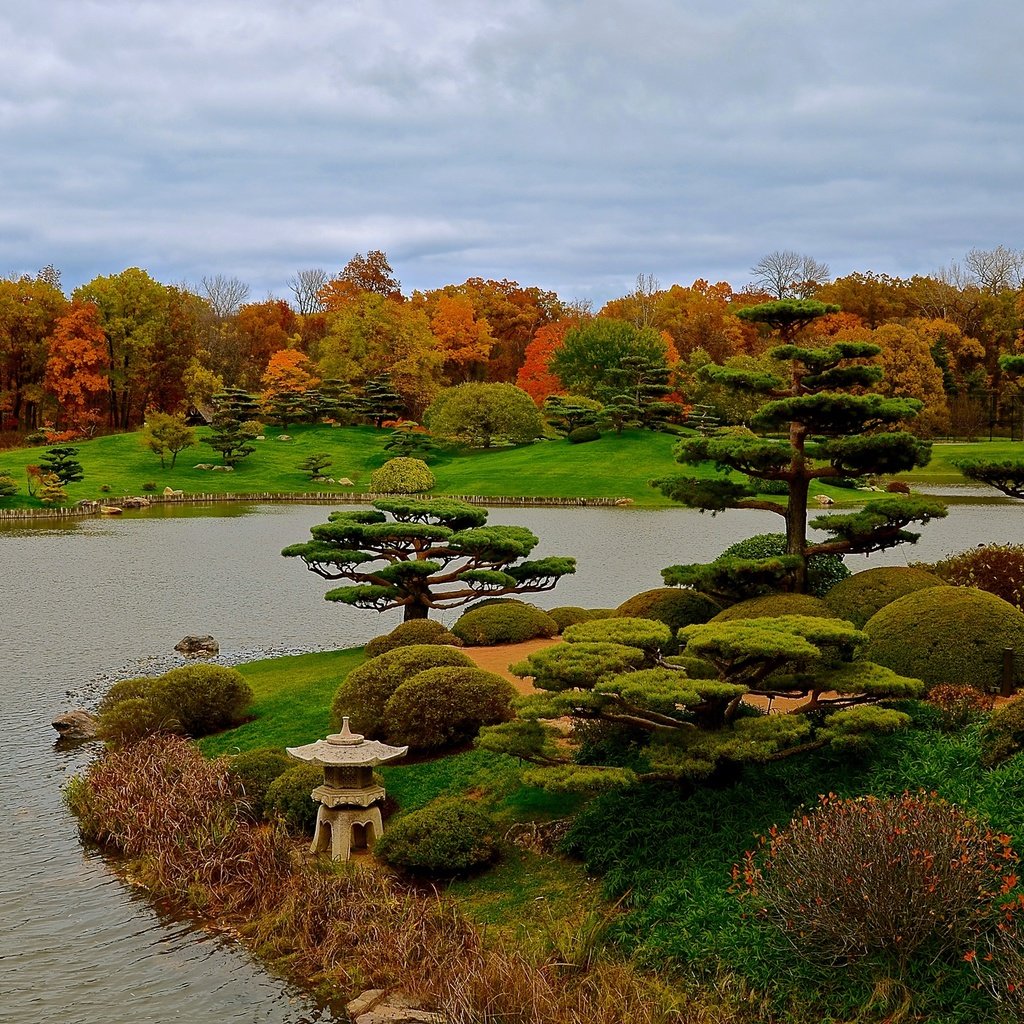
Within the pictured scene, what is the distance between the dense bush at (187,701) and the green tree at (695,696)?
6382mm

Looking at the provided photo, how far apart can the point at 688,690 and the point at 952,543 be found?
30.1m

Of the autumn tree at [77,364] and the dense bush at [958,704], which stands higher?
the autumn tree at [77,364]

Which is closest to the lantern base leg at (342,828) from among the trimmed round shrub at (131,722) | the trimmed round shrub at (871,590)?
the trimmed round shrub at (131,722)

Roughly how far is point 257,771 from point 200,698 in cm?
310

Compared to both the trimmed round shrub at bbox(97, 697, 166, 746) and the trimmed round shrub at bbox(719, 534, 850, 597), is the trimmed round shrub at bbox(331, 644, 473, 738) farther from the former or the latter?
the trimmed round shrub at bbox(719, 534, 850, 597)

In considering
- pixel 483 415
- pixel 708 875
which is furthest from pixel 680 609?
pixel 483 415

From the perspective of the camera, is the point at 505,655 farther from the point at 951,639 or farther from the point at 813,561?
the point at 951,639

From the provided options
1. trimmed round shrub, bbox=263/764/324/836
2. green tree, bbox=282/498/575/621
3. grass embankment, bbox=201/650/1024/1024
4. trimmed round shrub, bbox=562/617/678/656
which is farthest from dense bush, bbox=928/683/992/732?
green tree, bbox=282/498/575/621

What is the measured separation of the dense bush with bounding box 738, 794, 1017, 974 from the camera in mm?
7586

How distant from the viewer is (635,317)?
304 feet

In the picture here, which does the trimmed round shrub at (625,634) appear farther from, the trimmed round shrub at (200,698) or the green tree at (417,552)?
the green tree at (417,552)

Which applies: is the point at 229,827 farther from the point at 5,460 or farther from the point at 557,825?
the point at 5,460

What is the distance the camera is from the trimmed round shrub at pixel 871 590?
14.8 metres

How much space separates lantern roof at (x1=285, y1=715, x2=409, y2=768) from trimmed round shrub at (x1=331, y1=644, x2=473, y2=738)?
238cm
